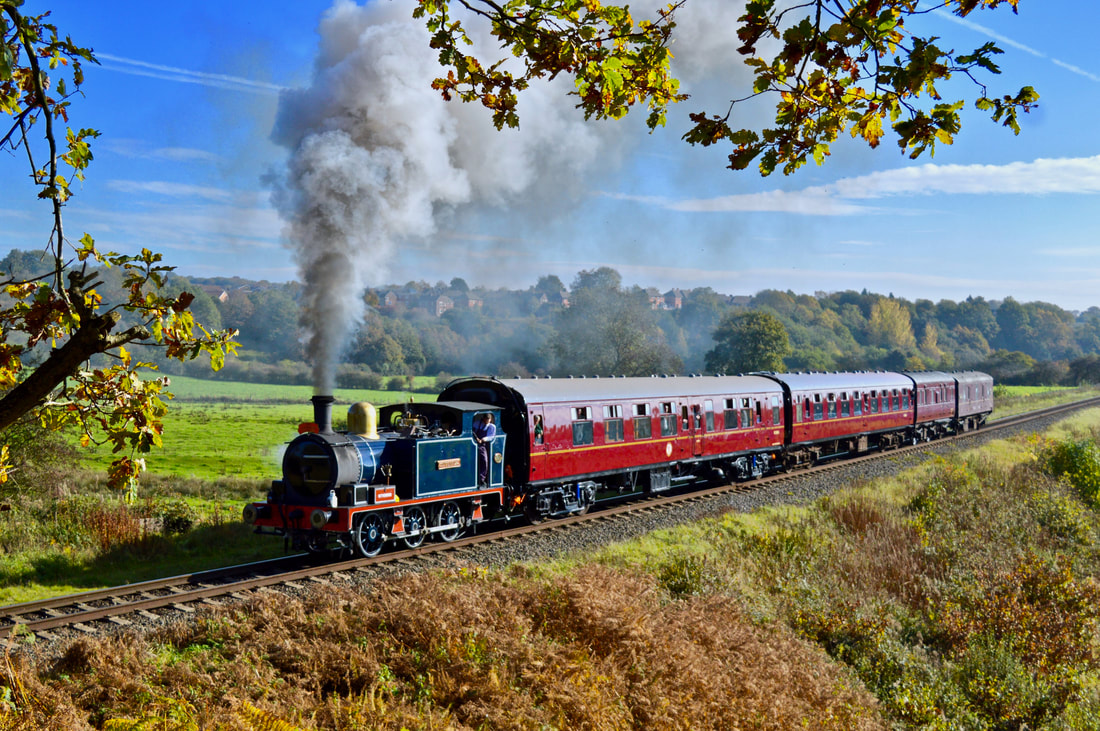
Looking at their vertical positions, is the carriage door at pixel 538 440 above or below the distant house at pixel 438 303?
below

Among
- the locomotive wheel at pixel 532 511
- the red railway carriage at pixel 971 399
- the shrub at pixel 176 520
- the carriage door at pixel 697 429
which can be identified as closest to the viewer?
the shrub at pixel 176 520

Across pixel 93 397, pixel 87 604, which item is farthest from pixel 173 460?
pixel 93 397

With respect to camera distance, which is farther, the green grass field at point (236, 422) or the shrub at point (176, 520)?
the green grass field at point (236, 422)

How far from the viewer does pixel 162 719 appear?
5082mm

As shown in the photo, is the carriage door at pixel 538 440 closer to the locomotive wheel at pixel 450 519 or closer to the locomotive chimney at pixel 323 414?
the locomotive wheel at pixel 450 519

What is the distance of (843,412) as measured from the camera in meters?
24.4

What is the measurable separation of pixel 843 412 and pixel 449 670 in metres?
20.8

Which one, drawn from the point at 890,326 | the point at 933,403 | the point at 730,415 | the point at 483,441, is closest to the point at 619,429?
the point at 483,441

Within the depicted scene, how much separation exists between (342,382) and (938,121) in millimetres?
48332

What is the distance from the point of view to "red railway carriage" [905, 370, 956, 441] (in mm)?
29781

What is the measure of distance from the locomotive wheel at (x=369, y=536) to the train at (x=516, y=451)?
0.8 inches

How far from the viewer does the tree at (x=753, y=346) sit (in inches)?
1901

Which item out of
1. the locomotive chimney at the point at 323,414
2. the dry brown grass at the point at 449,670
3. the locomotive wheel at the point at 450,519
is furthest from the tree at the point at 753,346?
the dry brown grass at the point at 449,670

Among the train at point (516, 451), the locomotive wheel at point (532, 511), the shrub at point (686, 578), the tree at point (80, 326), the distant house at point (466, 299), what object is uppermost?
the distant house at point (466, 299)
